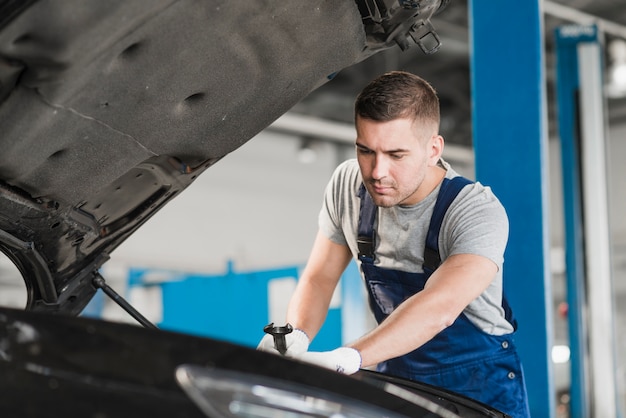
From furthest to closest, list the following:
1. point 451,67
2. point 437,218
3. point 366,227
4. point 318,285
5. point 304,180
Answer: point 304,180 → point 451,67 → point 318,285 → point 366,227 → point 437,218

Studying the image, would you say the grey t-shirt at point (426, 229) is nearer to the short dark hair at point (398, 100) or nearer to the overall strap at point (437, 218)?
the overall strap at point (437, 218)

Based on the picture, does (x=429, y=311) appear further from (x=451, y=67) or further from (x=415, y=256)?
(x=451, y=67)

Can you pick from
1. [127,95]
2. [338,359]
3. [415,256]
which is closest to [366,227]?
[415,256]

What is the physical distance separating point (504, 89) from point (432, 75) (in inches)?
284

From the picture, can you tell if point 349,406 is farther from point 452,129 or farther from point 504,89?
→ point 452,129

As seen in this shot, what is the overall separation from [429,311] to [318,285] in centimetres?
57

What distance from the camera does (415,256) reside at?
6.43ft

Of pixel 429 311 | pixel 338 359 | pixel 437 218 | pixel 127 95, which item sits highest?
pixel 437 218

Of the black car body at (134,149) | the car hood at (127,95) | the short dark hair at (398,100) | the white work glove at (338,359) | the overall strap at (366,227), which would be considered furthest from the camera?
the overall strap at (366,227)

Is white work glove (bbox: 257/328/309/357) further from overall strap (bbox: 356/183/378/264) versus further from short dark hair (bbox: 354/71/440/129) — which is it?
short dark hair (bbox: 354/71/440/129)

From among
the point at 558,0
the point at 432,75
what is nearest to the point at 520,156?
the point at 558,0

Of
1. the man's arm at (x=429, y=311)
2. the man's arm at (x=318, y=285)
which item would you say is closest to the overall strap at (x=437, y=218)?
the man's arm at (x=429, y=311)

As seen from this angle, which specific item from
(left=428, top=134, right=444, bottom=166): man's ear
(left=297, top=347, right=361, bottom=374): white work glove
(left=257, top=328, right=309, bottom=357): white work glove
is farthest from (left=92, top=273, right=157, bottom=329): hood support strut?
(left=428, top=134, right=444, bottom=166): man's ear

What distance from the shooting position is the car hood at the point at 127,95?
1.09 meters
